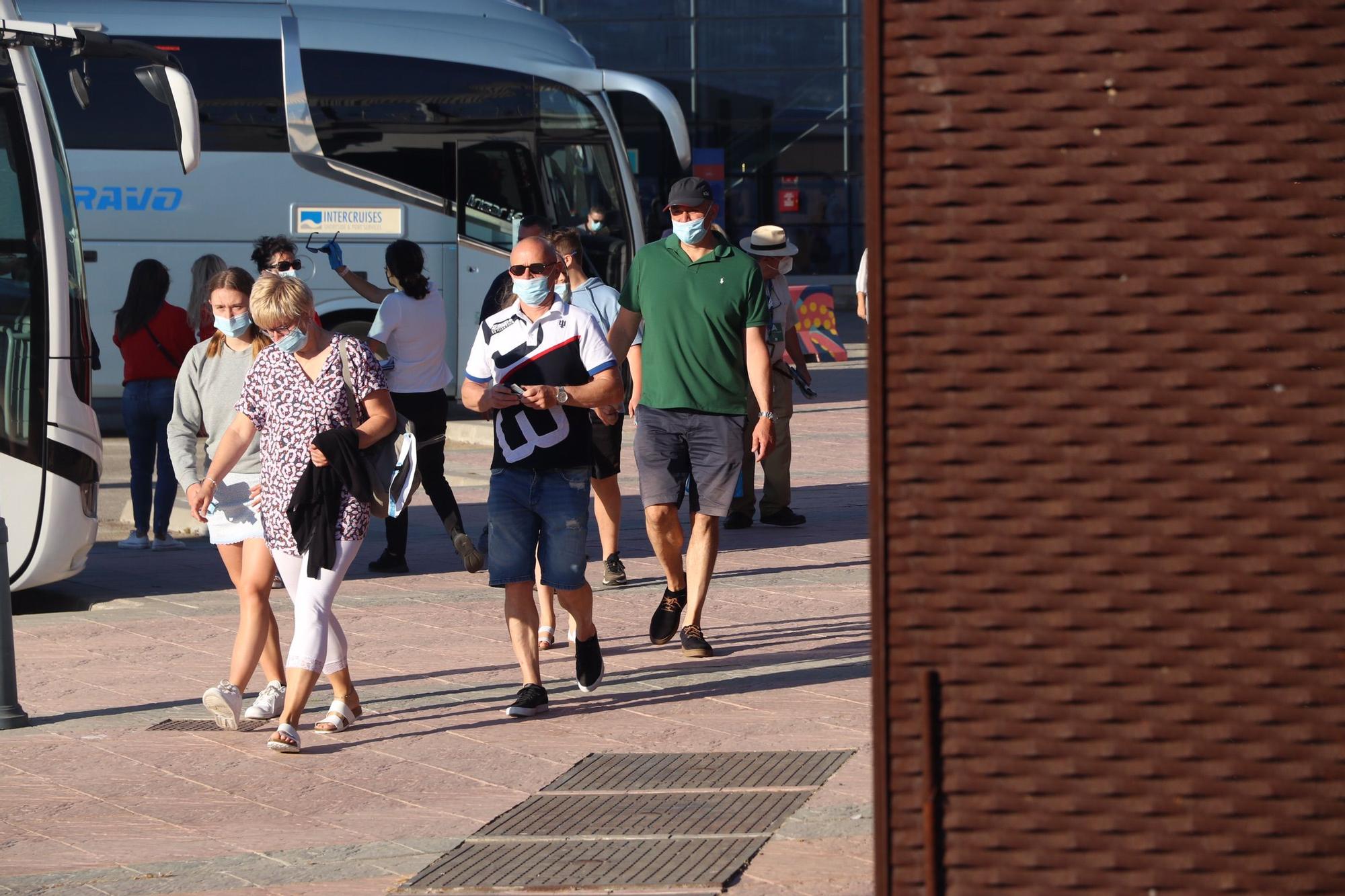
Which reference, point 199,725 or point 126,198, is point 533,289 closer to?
point 199,725

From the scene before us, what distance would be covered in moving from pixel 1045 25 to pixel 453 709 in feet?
14.6

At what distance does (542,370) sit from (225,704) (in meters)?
1.67

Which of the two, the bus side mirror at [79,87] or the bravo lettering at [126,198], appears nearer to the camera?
the bus side mirror at [79,87]

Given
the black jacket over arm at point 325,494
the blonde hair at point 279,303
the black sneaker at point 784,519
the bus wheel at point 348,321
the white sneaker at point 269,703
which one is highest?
the blonde hair at point 279,303

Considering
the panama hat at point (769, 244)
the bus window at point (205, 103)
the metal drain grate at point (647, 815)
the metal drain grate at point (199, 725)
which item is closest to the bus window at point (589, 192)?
the bus window at point (205, 103)

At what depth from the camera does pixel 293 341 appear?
6410 millimetres

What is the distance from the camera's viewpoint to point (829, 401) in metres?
20.0

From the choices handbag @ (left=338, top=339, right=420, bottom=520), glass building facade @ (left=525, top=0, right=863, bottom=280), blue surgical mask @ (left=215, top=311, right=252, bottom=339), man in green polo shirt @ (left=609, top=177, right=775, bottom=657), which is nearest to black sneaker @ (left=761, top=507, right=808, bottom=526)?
man in green polo shirt @ (left=609, top=177, right=775, bottom=657)

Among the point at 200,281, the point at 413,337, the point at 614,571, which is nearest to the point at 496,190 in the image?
the point at 413,337

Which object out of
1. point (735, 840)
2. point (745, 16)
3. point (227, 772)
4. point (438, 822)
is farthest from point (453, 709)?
point (745, 16)

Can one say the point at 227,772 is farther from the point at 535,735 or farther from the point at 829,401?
the point at 829,401

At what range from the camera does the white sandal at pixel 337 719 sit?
6.59 meters

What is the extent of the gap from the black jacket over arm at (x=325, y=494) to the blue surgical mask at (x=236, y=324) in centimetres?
79

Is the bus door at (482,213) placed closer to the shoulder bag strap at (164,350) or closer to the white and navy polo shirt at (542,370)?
the shoulder bag strap at (164,350)
